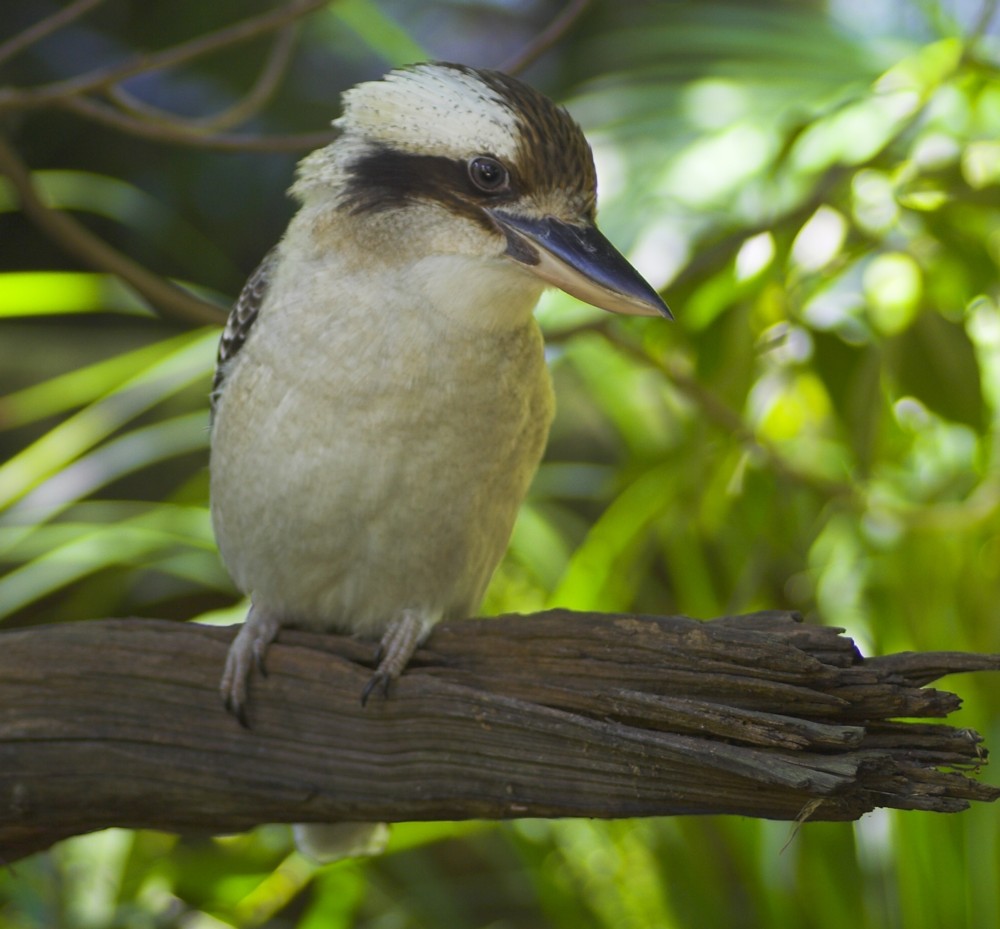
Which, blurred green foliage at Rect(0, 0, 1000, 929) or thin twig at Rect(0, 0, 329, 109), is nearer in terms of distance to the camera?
thin twig at Rect(0, 0, 329, 109)

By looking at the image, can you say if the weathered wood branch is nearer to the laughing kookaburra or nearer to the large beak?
the laughing kookaburra

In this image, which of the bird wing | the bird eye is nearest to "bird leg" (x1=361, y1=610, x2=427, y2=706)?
the bird wing

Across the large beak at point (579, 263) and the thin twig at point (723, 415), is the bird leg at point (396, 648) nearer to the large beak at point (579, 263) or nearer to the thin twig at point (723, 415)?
the large beak at point (579, 263)

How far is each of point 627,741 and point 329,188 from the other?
782 millimetres

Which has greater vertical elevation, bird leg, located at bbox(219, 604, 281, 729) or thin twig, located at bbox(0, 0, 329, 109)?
thin twig, located at bbox(0, 0, 329, 109)

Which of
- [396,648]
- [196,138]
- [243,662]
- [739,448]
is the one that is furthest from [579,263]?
[739,448]

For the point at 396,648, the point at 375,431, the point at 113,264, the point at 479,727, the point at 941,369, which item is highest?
the point at 113,264

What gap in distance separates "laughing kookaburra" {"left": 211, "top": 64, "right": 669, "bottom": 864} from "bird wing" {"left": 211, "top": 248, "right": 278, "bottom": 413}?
0.7 inches

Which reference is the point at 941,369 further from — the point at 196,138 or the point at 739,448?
the point at 196,138

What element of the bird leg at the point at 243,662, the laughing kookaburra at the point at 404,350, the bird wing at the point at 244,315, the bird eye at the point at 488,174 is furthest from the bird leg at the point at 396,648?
the bird eye at the point at 488,174

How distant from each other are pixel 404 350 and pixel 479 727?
455 millimetres

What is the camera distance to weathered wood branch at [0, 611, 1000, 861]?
1.23 metres

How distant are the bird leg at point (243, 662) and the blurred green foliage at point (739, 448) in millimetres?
745

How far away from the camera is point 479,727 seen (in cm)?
135
